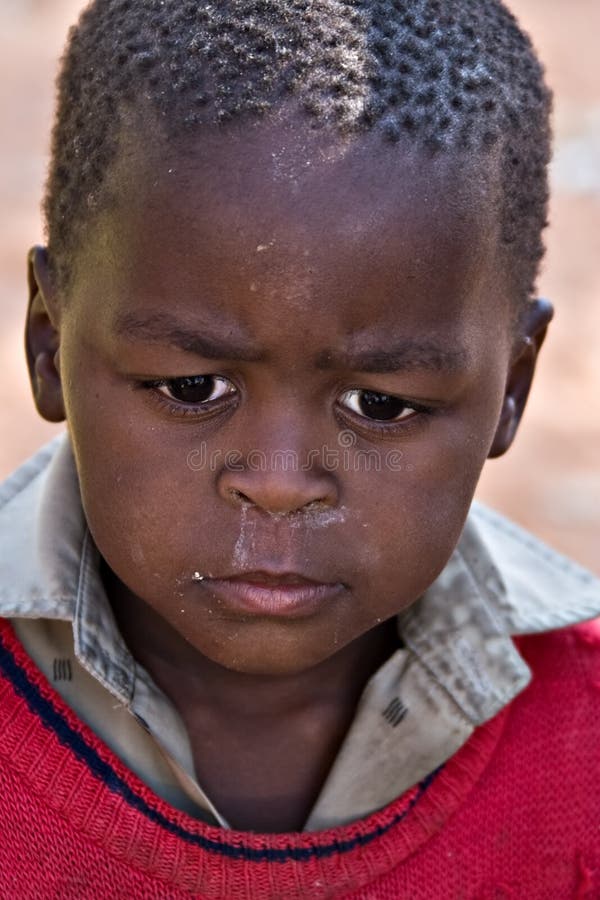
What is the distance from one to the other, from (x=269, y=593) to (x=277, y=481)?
0.16m

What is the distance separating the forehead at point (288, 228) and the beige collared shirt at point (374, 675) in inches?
16.6

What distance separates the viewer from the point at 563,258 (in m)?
4.81

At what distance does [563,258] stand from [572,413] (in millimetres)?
975

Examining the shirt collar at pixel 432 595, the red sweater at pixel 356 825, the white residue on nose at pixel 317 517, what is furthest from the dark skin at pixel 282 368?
the red sweater at pixel 356 825

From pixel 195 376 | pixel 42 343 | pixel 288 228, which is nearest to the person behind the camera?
pixel 288 228

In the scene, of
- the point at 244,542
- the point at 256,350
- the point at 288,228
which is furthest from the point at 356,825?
the point at 288,228

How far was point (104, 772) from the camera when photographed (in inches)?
69.6

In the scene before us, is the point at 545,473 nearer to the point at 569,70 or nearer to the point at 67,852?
the point at 67,852

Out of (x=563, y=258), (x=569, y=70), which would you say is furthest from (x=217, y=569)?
(x=569, y=70)

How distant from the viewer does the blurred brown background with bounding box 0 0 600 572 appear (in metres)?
3.68

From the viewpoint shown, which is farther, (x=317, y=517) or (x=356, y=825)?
(x=356, y=825)

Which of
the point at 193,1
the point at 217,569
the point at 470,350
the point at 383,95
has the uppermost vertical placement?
the point at 193,1

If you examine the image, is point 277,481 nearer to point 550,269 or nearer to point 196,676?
point 196,676

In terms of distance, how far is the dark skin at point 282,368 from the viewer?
59.6 inches
